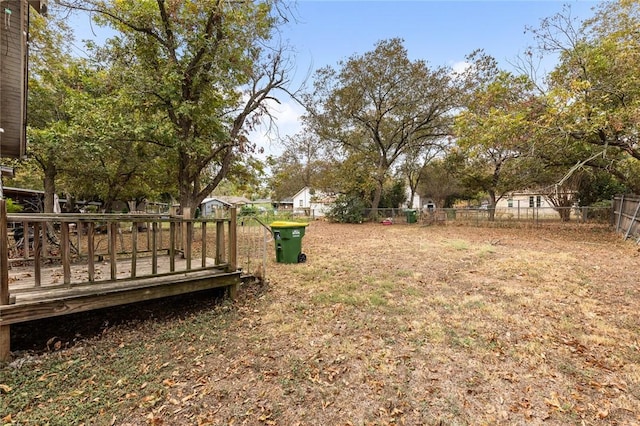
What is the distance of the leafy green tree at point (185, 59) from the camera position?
700 cm

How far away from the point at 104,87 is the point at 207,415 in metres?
10.0

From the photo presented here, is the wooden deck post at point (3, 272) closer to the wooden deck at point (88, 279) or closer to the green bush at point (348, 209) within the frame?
the wooden deck at point (88, 279)

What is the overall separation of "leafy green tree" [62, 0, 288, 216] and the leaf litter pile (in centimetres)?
505

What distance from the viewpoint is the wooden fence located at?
9.50m

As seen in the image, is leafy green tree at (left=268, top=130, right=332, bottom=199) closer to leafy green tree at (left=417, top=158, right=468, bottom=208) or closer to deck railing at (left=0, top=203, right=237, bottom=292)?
leafy green tree at (left=417, top=158, right=468, bottom=208)

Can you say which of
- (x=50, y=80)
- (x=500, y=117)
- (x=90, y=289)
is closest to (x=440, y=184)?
(x=500, y=117)

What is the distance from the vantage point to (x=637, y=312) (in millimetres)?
3936

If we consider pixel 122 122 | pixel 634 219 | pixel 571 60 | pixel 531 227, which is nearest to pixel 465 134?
pixel 571 60

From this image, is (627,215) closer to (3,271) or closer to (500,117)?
(500,117)

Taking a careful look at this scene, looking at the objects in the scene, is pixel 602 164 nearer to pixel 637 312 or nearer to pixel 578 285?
pixel 578 285

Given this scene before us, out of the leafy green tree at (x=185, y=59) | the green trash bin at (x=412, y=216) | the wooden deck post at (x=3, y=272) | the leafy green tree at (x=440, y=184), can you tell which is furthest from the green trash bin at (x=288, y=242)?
the leafy green tree at (x=440, y=184)

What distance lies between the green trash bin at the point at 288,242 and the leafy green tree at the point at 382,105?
10825 mm

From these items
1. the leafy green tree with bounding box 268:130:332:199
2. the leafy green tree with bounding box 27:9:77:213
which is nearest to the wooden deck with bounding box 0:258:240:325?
the leafy green tree with bounding box 27:9:77:213

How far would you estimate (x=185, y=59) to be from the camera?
7.50 m
